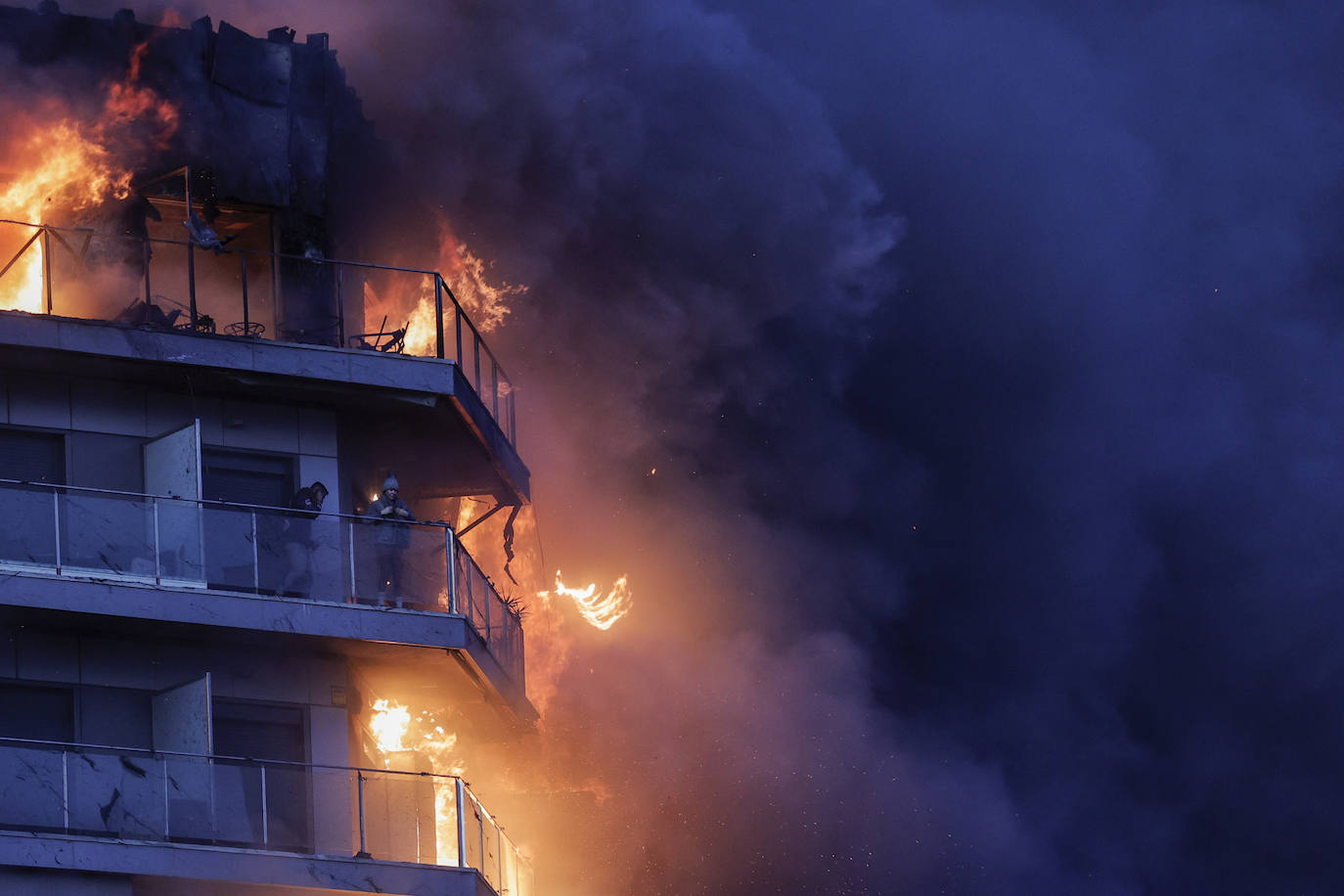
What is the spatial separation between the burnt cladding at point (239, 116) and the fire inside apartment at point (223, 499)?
0.04m

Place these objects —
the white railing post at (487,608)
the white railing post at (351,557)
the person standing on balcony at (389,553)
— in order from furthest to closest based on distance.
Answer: the white railing post at (487,608), the person standing on balcony at (389,553), the white railing post at (351,557)

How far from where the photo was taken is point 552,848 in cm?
5256

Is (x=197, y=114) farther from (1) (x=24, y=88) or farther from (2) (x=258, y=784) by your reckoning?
(2) (x=258, y=784)

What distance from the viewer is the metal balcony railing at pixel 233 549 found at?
100 feet

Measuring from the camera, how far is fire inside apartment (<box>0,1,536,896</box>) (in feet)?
99.0

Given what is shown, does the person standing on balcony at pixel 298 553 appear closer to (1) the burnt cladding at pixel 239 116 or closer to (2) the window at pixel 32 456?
(2) the window at pixel 32 456

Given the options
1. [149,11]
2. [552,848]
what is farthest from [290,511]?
[552,848]

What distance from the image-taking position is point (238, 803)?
30.1 meters

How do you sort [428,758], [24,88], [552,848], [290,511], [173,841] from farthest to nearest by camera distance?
[552,848] < [428,758] < [24,88] < [290,511] < [173,841]

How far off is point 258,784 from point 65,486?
4.37 metres

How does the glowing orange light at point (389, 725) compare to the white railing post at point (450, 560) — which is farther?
the glowing orange light at point (389, 725)

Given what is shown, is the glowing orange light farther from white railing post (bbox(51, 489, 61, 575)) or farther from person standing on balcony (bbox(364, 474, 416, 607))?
white railing post (bbox(51, 489, 61, 575))

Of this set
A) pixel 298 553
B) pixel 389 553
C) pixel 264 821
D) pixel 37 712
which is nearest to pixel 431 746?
pixel 389 553

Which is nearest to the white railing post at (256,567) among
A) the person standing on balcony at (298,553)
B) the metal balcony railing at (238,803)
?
the person standing on balcony at (298,553)
